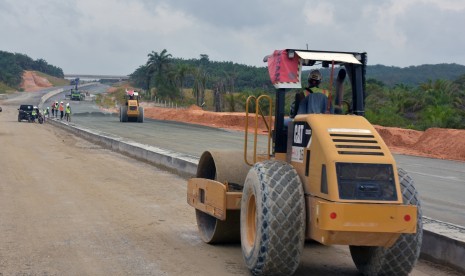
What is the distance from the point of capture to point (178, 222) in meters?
10.3

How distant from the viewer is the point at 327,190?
6.12m

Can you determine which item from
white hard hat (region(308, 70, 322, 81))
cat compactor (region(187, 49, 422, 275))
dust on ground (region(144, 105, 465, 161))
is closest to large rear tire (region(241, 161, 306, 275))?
cat compactor (region(187, 49, 422, 275))

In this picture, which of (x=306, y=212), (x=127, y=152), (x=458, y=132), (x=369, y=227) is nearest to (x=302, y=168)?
(x=306, y=212)

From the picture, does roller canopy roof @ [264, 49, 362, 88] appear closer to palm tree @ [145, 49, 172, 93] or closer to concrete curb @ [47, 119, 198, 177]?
concrete curb @ [47, 119, 198, 177]

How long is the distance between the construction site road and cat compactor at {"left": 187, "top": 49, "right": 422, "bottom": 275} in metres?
0.70

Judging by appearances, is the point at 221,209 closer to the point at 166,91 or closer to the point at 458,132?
the point at 458,132

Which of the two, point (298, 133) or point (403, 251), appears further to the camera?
point (298, 133)

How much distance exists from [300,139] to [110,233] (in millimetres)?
3451

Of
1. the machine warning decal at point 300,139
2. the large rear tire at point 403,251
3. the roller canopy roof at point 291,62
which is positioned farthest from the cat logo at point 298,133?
the large rear tire at point 403,251

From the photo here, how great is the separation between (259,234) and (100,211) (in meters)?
5.05

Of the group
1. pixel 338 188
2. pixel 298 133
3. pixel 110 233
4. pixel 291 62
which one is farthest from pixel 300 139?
pixel 110 233

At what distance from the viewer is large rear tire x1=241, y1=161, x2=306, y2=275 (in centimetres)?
643

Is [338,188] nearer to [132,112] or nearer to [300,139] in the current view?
[300,139]

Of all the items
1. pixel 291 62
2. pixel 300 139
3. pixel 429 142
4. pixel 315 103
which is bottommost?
pixel 429 142
